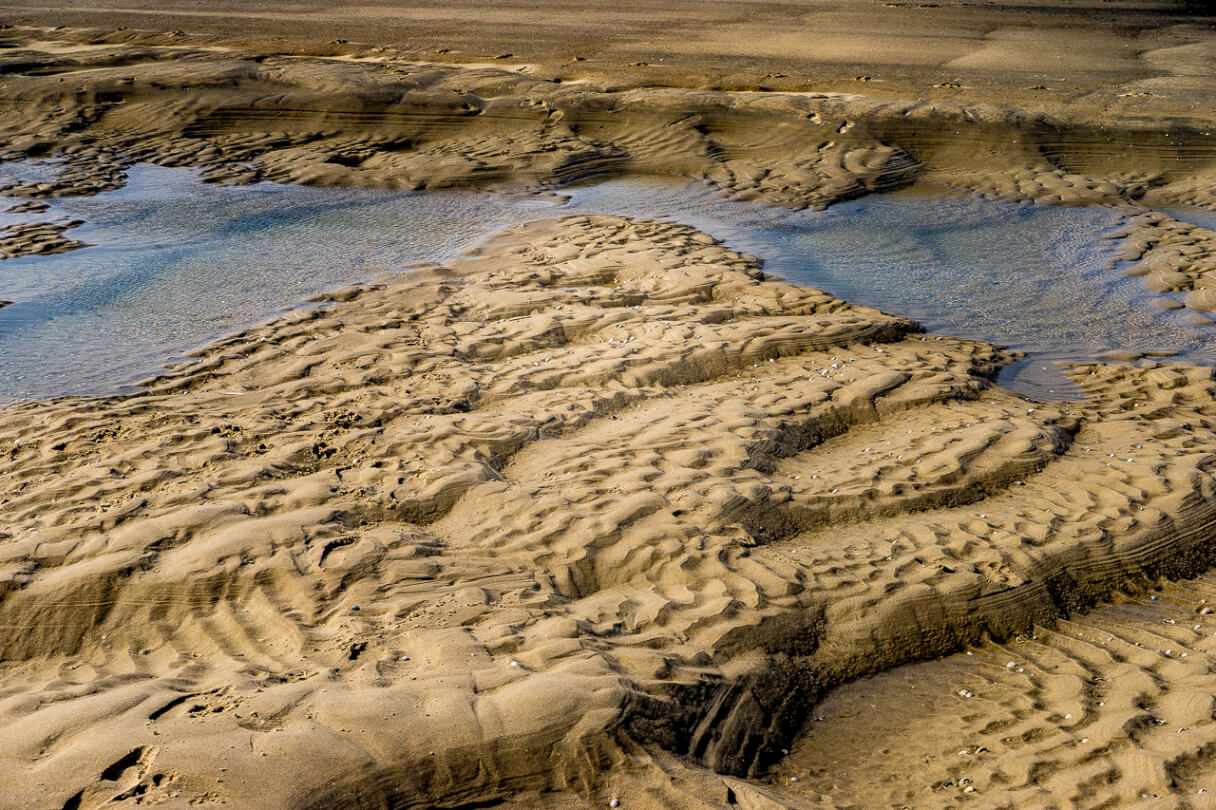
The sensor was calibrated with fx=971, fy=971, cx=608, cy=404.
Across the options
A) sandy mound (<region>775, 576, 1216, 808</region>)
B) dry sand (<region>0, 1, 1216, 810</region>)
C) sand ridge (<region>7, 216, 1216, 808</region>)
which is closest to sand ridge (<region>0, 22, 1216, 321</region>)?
dry sand (<region>0, 1, 1216, 810</region>)

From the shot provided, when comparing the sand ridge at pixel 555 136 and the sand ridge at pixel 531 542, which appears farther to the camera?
the sand ridge at pixel 555 136

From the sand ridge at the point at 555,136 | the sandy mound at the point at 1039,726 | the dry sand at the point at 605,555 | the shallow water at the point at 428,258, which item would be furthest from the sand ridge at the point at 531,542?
the sand ridge at the point at 555,136

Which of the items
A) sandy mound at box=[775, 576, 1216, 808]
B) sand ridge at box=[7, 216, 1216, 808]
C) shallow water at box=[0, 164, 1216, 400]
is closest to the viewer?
sand ridge at box=[7, 216, 1216, 808]

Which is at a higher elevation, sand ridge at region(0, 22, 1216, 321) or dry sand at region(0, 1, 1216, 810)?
sand ridge at region(0, 22, 1216, 321)

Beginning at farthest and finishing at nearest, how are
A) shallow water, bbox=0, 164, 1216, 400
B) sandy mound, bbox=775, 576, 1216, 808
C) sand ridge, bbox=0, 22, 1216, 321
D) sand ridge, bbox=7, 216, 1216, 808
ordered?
1. sand ridge, bbox=0, 22, 1216, 321
2. shallow water, bbox=0, 164, 1216, 400
3. sandy mound, bbox=775, 576, 1216, 808
4. sand ridge, bbox=7, 216, 1216, 808

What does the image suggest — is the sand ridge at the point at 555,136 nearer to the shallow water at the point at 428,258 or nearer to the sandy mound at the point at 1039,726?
the shallow water at the point at 428,258

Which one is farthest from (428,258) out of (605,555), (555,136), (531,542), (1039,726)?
(1039,726)

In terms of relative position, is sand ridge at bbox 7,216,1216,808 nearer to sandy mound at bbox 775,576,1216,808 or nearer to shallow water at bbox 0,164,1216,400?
sandy mound at bbox 775,576,1216,808
